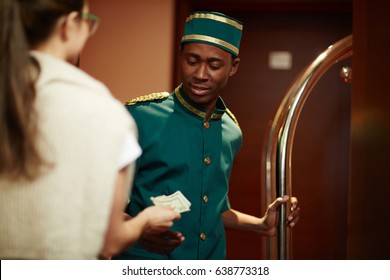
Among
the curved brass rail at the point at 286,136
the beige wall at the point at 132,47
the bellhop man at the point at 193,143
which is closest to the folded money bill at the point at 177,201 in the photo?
the bellhop man at the point at 193,143

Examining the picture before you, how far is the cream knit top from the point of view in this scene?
954mm

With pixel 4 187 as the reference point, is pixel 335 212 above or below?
below

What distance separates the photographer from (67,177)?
0.96 m

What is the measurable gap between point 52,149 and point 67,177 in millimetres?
51

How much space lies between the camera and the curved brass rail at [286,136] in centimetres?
196

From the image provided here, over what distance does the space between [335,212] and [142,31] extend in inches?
59.7

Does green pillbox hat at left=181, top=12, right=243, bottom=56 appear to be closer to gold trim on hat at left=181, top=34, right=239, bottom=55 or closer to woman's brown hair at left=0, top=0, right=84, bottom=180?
gold trim on hat at left=181, top=34, right=239, bottom=55

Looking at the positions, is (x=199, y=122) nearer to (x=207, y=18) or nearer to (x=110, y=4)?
(x=207, y=18)

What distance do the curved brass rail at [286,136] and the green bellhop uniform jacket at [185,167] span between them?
233mm

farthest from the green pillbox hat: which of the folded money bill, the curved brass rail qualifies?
the folded money bill

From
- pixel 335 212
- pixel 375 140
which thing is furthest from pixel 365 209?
pixel 335 212

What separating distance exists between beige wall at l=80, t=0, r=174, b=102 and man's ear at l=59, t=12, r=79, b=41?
6.90ft

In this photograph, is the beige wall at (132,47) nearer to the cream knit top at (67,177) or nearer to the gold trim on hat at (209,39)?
the gold trim on hat at (209,39)
